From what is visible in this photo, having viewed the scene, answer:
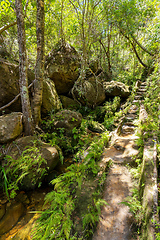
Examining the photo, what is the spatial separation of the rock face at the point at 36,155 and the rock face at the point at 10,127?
11.8 inches

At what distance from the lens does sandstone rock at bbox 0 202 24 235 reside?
3.51 meters

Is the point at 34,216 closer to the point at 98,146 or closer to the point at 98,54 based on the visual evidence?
the point at 98,146

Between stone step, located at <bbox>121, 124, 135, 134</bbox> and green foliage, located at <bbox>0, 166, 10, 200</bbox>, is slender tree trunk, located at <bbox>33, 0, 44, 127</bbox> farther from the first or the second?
stone step, located at <bbox>121, 124, 135, 134</bbox>

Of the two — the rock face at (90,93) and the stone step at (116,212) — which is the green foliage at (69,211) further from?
the rock face at (90,93)

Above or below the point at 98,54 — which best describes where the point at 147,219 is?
below

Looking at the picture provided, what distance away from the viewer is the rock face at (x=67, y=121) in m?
7.07

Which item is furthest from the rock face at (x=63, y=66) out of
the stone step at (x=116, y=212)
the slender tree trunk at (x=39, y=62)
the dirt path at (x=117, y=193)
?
the stone step at (x=116, y=212)

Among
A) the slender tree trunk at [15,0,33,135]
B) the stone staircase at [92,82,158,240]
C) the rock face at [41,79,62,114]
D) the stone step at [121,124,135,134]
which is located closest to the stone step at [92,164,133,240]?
the stone staircase at [92,82,158,240]

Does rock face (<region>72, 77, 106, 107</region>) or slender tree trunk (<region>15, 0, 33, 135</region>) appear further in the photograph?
rock face (<region>72, 77, 106, 107</region>)

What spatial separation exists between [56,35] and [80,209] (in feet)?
41.7

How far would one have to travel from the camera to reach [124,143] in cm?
623

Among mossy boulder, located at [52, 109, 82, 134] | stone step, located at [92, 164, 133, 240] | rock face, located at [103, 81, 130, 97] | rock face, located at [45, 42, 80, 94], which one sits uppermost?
Answer: rock face, located at [45, 42, 80, 94]

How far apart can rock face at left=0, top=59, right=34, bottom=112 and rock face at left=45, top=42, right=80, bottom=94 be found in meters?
2.84

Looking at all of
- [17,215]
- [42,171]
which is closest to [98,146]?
[42,171]
